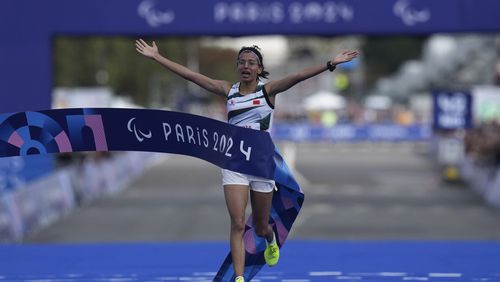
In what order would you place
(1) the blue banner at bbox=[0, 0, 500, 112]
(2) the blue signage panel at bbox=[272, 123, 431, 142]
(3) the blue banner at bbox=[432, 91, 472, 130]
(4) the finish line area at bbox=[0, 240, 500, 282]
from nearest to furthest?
(4) the finish line area at bbox=[0, 240, 500, 282]
(1) the blue banner at bbox=[0, 0, 500, 112]
(3) the blue banner at bbox=[432, 91, 472, 130]
(2) the blue signage panel at bbox=[272, 123, 431, 142]

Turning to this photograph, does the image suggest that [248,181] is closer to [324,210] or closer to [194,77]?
[194,77]

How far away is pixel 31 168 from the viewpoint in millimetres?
21656

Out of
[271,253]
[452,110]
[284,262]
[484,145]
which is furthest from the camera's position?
[452,110]

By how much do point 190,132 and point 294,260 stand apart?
3.43 metres

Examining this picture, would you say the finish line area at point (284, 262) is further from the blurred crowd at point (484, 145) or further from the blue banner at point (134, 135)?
the blurred crowd at point (484, 145)

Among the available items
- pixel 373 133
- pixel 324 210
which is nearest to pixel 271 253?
pixel 324 210

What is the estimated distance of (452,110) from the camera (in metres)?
30.7

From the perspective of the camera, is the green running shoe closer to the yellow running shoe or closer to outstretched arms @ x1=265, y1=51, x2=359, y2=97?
A: the yellow running shoe

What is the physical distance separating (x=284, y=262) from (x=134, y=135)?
334 cm

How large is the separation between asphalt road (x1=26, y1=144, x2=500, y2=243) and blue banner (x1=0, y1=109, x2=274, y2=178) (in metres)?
8.76

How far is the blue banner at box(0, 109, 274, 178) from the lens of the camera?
908 cm

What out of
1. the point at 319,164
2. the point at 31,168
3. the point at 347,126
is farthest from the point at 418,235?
the point at 347,126

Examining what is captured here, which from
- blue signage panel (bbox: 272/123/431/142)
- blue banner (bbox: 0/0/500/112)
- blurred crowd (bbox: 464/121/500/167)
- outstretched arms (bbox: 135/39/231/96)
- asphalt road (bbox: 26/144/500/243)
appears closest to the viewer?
outstretched arms (bbox: 135/39/231/96)

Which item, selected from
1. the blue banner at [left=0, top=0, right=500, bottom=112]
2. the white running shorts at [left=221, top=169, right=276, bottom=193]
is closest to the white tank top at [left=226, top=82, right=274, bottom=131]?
the white running shorts at [left=221, top=169, right=276, bottom=193]
